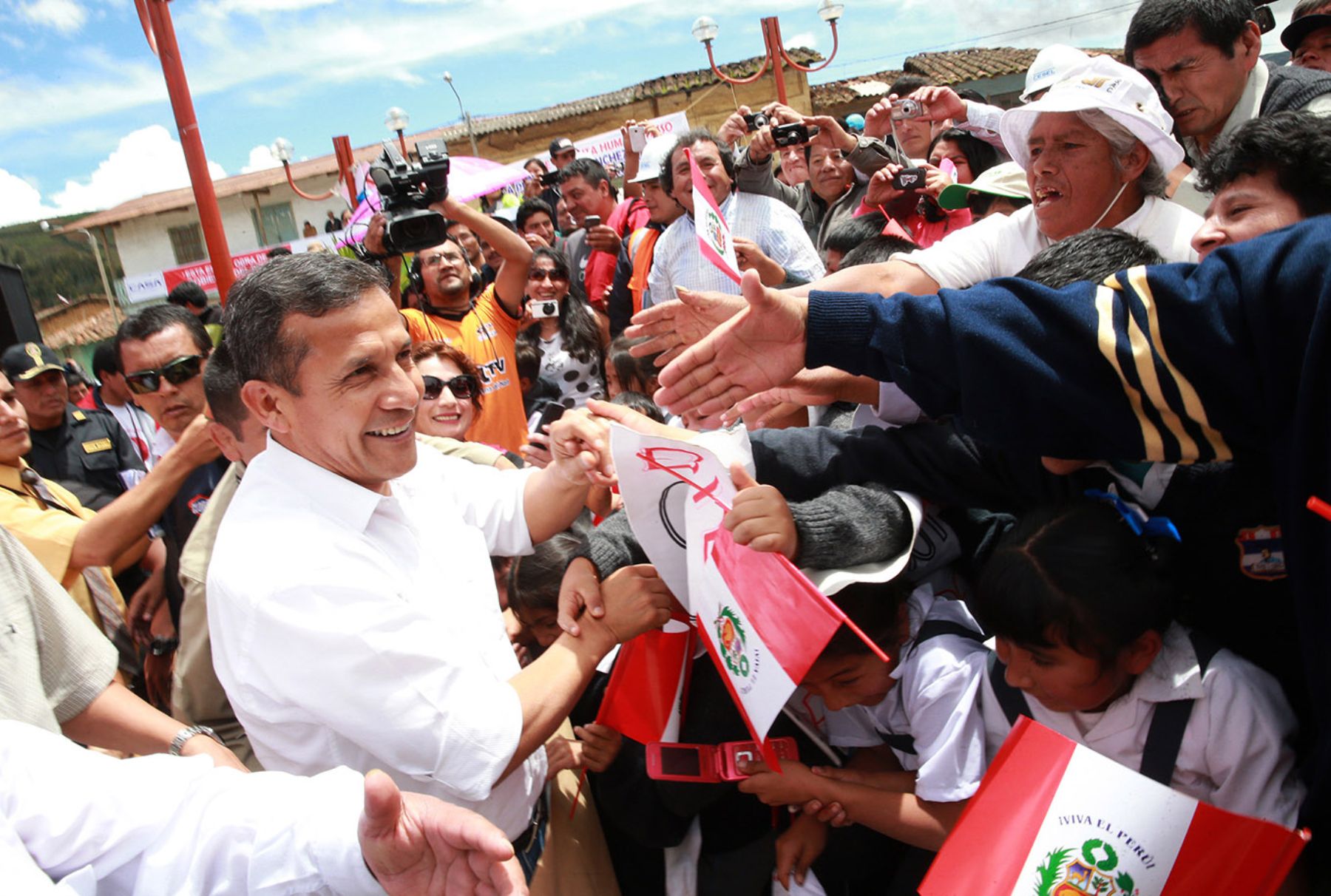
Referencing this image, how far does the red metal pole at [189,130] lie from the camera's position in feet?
21.0

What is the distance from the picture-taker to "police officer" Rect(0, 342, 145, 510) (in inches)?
191

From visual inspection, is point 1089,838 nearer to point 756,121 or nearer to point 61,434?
point 756,121

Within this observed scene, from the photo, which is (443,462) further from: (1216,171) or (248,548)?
(1216,171)

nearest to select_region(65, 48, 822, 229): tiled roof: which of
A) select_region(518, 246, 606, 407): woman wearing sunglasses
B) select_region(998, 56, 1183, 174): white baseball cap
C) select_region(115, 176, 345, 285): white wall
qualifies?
select_region(115, 176, 345, 285): white wall

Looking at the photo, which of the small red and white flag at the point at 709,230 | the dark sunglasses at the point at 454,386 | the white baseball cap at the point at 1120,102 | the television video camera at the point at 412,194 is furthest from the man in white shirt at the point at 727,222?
the small red and white flag at the point at 709,230

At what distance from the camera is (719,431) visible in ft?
7.12

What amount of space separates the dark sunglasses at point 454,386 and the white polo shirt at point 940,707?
2.04m

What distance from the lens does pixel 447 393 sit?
3400 mm

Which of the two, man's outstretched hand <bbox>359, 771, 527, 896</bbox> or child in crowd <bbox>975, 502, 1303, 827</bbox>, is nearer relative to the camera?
man's outstretched hand <bbox>359, 771, 527, 896</bbox>

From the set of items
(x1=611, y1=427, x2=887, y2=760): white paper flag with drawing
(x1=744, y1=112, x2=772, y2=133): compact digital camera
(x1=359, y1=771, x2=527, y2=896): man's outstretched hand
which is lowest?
(x1=359, y1=771, x2=527, y2=896): man's outstretched hand

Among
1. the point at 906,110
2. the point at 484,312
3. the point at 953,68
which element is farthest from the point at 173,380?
the point at 953,68

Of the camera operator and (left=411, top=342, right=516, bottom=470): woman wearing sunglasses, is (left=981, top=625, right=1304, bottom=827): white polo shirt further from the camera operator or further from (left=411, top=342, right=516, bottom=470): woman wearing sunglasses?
the camera operator

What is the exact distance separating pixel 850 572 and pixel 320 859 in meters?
1.03

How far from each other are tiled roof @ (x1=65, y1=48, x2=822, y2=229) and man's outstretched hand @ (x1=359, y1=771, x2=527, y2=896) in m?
20.9
